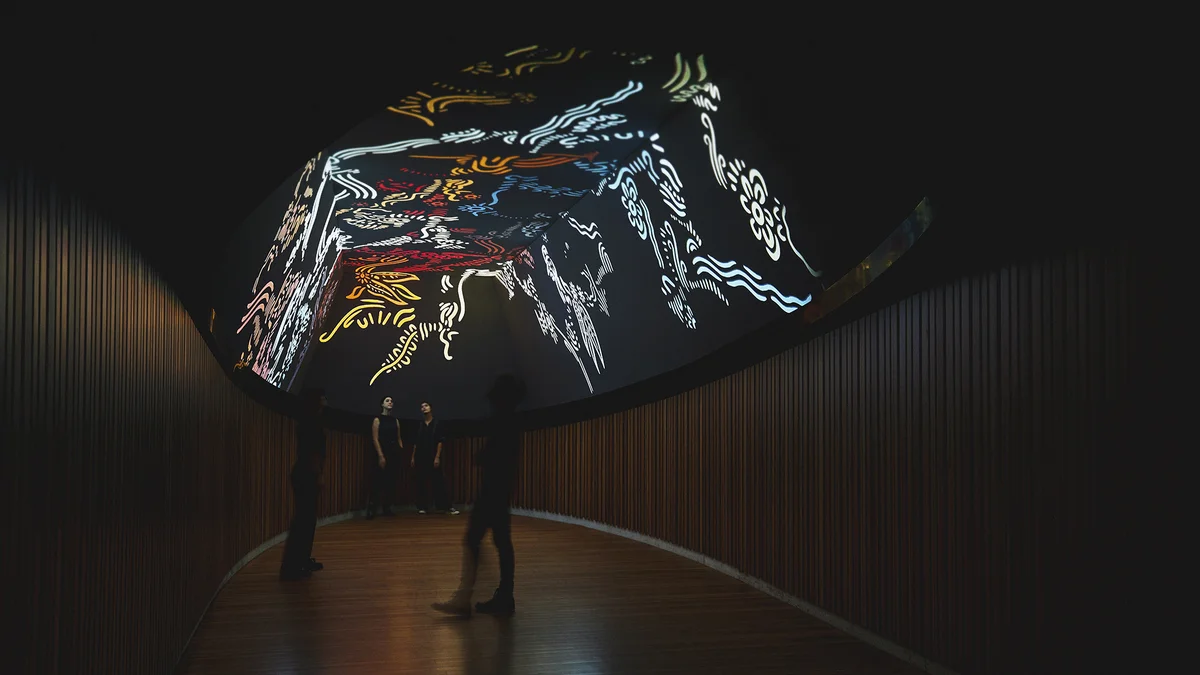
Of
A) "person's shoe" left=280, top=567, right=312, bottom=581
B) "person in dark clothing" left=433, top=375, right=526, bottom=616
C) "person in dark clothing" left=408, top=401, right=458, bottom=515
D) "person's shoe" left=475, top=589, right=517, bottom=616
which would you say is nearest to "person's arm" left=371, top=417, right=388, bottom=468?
"person in dark clothing" left=408, top=401, right=458, bottom=515

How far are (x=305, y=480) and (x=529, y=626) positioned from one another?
2720 millimetres

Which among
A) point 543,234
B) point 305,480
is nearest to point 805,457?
point 305,480

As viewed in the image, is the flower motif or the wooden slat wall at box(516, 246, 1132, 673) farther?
the flower motif

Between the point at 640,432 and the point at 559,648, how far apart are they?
510 centimetres

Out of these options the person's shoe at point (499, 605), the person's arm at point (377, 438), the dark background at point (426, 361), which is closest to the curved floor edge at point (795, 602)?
the person's shoe at point (499, 605)

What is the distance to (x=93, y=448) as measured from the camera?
115 inches

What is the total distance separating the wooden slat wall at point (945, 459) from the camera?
3.89 meters

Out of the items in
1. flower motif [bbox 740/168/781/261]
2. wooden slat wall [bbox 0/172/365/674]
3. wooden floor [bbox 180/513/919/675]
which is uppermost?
flower motif [bbox 740/168/781/261]

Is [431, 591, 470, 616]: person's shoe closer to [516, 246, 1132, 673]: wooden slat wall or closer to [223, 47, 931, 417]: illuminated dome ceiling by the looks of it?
[516, 246, 1132, 673]: wooden slat wall

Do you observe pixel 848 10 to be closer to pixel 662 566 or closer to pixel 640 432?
pixel 662 566

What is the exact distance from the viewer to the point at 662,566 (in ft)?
27.9

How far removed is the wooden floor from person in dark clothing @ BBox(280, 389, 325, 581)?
8.2 inches

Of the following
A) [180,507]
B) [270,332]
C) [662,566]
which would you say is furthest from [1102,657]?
[270,332]

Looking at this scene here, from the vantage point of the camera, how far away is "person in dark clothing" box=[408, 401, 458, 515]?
13.9 m
